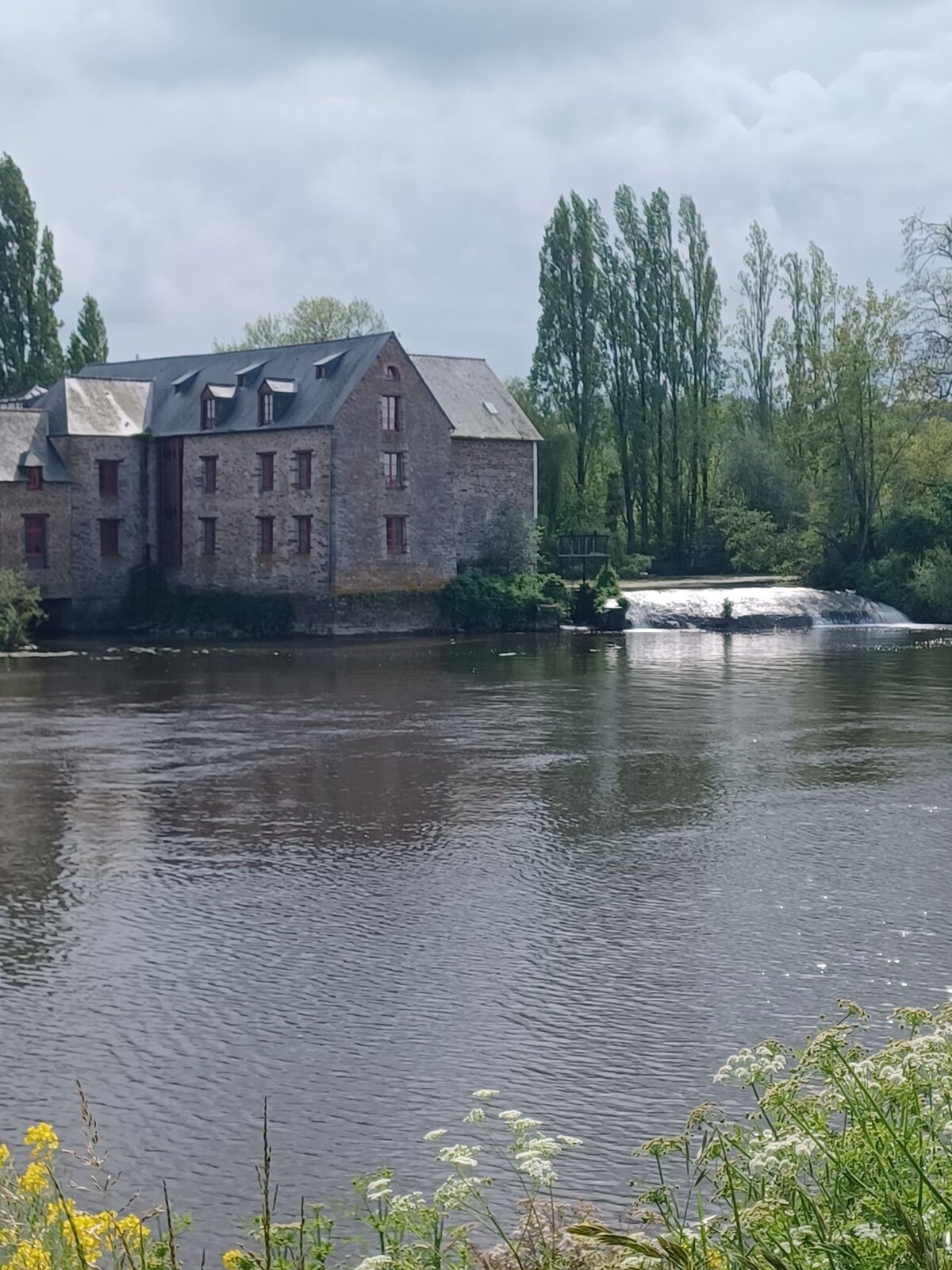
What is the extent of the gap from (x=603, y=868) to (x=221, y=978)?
4631 mm

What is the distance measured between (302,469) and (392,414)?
3232 millimetres

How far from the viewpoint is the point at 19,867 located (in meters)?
15.6

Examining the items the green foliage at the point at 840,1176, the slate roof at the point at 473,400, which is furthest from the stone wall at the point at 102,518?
the green foliage at the point at 840,1176

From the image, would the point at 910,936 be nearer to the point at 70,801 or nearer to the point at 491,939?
the point at 491,939

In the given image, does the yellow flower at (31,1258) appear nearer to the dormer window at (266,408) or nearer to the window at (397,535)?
the window at (397,535)

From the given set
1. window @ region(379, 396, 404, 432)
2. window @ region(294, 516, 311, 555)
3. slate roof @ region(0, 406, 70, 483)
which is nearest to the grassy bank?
window @ region(294, 516, 311, 555)

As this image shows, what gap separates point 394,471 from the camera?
50281mm


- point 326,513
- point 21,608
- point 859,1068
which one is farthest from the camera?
point 326,513

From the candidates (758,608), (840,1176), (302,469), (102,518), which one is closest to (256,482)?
(302,469)

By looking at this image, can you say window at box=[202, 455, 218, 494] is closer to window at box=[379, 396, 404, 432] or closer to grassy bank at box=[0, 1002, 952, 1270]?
window at box=[379, 396, 404, 432]

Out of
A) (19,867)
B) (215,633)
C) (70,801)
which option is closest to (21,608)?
(215,633)

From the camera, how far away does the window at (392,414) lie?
163ft

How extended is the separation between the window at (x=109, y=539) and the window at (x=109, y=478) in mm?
911

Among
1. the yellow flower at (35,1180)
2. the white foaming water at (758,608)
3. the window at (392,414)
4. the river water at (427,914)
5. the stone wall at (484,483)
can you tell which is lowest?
the river water at (427,914)
